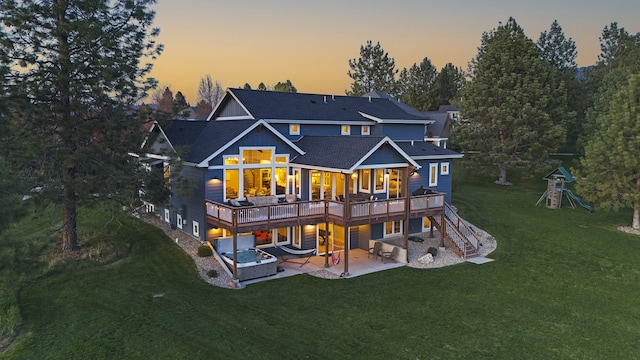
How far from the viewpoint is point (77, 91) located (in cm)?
1552

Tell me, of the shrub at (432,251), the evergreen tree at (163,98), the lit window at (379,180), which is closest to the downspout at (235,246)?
the lit window at (379,180)

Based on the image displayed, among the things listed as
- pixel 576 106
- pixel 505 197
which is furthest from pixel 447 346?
pixel 576 106

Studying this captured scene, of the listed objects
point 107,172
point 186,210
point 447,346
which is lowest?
point 447,346

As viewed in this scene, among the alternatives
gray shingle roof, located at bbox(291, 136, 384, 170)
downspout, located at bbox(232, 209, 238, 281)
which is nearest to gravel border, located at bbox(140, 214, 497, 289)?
downspout, located at bbox(232, 209, 238, 281)

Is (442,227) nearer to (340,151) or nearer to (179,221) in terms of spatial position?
(340,151)

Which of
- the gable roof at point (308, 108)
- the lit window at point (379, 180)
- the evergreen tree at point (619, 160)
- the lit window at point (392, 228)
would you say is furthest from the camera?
Result: the evergreen tree at point (619, 160)

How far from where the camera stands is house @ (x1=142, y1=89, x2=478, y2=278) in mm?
16891

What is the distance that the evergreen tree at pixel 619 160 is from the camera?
22.3m

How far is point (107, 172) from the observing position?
15.9 metres

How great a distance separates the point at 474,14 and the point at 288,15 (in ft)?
46.7

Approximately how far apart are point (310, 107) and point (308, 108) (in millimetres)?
258

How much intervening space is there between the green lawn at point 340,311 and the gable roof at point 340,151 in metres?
4.48

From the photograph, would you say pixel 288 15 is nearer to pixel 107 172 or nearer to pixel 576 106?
pixel 107 172

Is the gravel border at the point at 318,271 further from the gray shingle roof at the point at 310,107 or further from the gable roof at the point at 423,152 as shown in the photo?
the gray shingle roof at the point at 310,107
